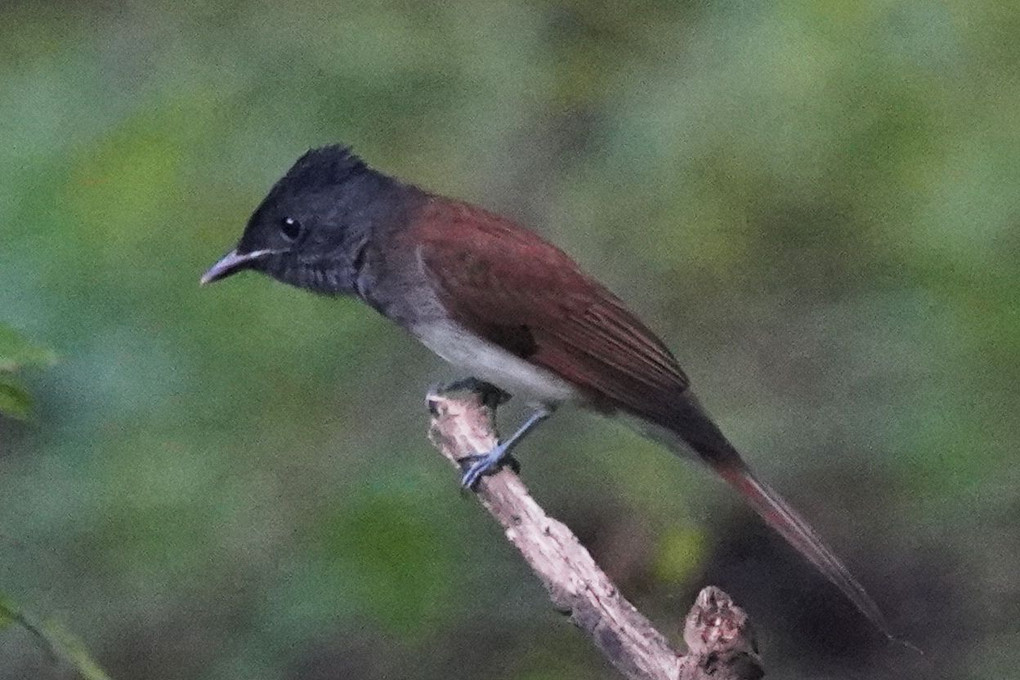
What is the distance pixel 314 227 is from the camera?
2877 mm

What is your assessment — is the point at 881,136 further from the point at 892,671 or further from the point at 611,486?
the point at 892,671

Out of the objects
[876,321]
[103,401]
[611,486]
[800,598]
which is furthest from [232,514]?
[876,321]

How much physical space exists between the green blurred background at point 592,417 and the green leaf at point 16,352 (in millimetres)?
1886

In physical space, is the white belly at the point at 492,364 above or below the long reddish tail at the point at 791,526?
above

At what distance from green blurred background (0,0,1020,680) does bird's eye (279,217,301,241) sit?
0.60m

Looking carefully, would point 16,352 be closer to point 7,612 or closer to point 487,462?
point 7,612

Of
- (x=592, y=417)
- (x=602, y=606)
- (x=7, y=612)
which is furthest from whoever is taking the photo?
(x=592, y=417)

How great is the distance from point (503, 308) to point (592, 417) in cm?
86

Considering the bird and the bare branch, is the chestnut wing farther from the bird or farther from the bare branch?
the bare branch

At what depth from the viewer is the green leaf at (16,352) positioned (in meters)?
1.31

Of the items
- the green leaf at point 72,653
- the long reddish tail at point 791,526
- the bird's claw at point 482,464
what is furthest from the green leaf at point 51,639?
the long reddish tail at point 791,526

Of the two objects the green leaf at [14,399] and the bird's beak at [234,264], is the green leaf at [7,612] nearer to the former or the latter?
the green leaf at [14,399]

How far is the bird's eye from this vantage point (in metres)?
2.87

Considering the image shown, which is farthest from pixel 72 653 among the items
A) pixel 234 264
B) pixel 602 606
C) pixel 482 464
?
pixel 234 264
